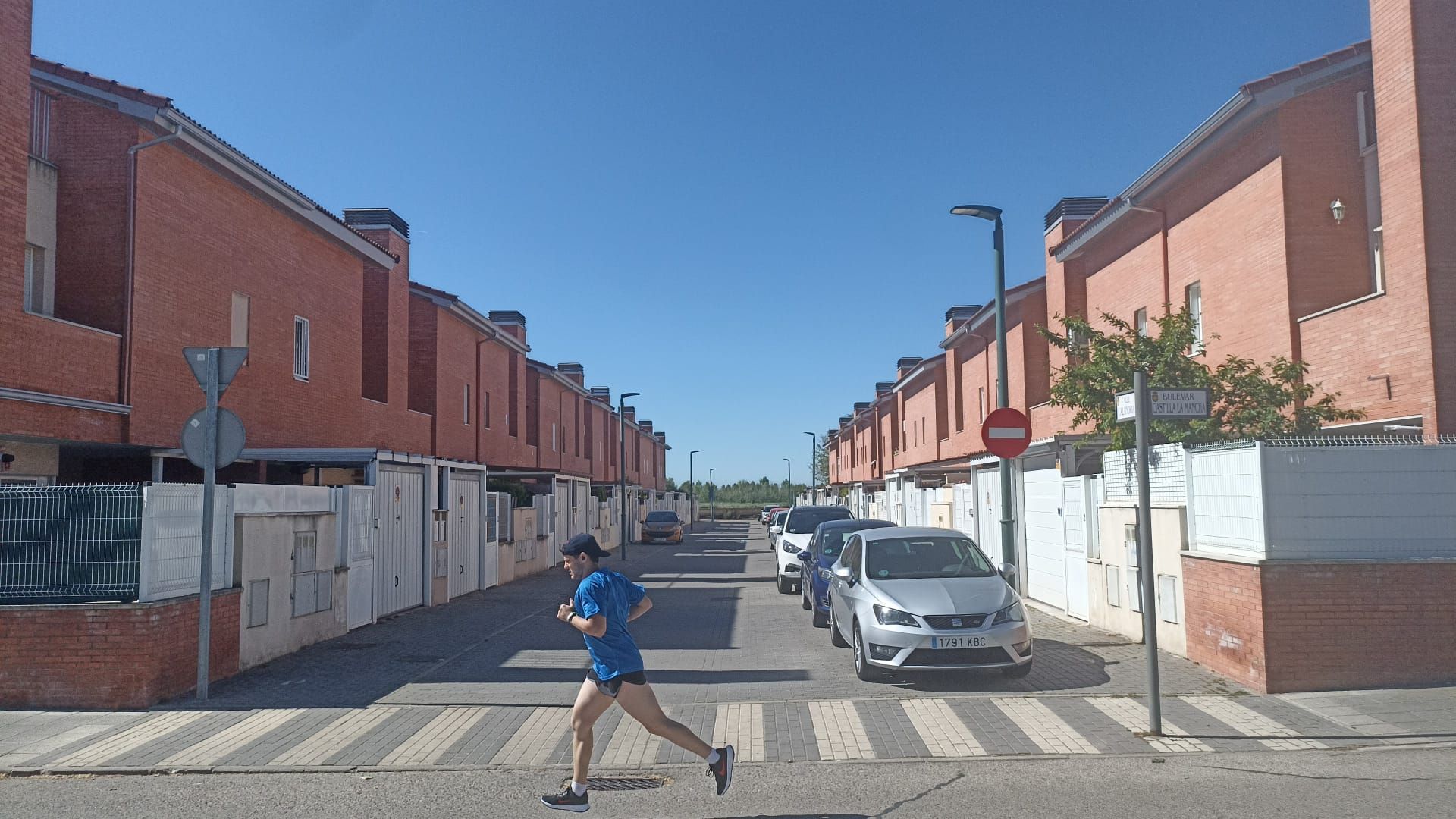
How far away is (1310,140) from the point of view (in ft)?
45.1

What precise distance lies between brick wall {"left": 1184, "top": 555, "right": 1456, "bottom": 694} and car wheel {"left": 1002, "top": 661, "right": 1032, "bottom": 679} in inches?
77.1

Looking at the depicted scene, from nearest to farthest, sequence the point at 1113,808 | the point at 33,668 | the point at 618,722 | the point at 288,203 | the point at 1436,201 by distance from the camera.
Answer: the point at 1113,808, the point at 618,722, the point at 33,668, the point at 1436,201, the point at 288,203

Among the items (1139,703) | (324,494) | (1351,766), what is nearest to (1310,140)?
(1139,703)

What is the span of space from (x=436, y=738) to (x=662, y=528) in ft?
138

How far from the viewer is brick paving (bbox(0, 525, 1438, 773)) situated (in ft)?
25.0

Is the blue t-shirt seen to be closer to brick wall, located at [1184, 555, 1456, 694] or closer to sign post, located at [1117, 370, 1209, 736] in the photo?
sign post, located at [1117, 370, 1209, 736]

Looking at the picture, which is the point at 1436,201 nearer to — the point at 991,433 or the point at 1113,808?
the point at 991,433

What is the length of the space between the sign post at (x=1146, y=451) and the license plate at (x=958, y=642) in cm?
183

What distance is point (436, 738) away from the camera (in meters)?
8.13

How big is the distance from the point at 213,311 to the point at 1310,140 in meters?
15.9

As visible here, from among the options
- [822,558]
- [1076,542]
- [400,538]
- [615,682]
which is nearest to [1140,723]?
[615,682]

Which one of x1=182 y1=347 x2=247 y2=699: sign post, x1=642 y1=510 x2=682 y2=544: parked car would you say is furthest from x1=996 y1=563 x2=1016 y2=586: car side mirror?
x1=642 y1=510 x2=682 y2=544: parked car

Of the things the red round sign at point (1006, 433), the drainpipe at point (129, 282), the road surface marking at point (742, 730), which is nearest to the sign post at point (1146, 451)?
the road surface marking at point (742, 730)

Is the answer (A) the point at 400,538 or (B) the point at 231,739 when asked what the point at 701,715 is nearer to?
(B) the point at 231,739
